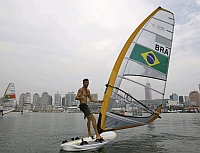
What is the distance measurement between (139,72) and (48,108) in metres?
159

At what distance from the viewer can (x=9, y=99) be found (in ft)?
130

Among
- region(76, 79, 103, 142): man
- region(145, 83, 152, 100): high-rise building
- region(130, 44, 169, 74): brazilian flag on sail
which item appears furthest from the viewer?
region(145, 83, 152, 100): high-rise building

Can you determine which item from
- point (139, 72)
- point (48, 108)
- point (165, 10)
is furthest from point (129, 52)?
point (48, 108)

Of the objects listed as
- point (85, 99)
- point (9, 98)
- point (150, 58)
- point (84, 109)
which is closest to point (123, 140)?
point (84, 109)

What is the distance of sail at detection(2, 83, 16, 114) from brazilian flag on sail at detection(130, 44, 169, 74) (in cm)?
3797

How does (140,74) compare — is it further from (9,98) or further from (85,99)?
(9,98)

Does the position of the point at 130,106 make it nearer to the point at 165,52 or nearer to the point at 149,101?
the point at 149,101

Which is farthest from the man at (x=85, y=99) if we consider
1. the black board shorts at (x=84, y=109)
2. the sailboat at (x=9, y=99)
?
the sailboat at (x=9, y=99)

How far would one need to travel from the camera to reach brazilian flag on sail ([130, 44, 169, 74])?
6.73 m

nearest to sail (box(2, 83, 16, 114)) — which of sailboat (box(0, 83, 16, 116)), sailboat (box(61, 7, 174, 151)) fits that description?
sailboat (box(0, 83, 16, 116))

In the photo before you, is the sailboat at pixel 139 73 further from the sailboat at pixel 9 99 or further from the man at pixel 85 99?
the sailboat at pixel 9 99

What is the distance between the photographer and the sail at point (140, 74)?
254 inches

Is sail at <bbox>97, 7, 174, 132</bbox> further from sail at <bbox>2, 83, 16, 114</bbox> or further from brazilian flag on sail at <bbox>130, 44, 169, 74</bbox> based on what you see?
sail at <bbox>2, 83, 16, 114</bbox>

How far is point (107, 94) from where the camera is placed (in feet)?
20.8
